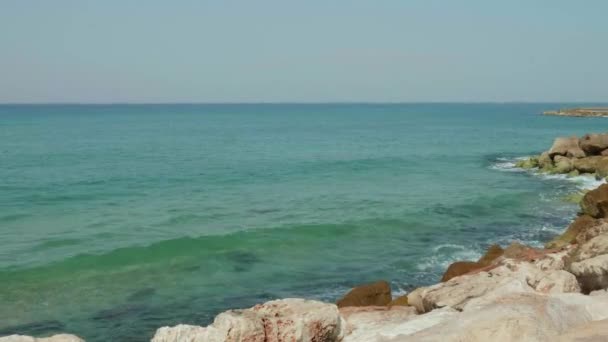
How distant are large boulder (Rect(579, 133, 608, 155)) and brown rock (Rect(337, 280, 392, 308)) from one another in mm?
37609

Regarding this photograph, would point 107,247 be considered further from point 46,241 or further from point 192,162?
point 192,162

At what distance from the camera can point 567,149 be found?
50375 mm

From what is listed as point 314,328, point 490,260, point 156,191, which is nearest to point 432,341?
point 314,328

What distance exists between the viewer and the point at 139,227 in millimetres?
28375

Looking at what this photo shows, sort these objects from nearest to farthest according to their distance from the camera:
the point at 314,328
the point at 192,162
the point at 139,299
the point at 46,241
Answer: the point at 314,328
the point at 139,299
the point at 46,241
the point at 192,162

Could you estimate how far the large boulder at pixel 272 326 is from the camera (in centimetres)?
947

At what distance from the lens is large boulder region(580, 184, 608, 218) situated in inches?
997

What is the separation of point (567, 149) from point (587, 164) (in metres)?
4.77

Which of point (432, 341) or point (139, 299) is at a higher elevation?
point (432, 341)

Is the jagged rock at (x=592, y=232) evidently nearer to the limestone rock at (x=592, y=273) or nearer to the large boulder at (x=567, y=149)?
the limestone rock at (x=592, y=273)

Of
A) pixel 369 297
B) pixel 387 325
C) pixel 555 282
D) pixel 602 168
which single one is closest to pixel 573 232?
pixel 369 297


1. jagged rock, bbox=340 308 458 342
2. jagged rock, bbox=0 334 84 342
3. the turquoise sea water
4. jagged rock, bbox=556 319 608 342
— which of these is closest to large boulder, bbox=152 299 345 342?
jagged rock, bbox=340 308 458 342

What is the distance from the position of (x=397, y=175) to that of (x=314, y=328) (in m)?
38.9

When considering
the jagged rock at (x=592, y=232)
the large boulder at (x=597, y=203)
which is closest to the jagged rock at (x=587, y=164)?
the large boulder at (x=597, y=203)
